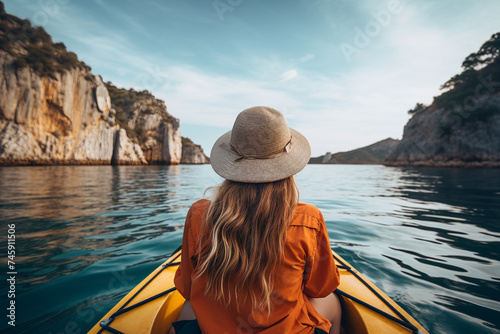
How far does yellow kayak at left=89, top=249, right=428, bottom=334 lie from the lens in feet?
5.61

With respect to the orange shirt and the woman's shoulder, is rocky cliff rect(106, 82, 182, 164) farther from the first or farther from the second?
the woman's shoulder

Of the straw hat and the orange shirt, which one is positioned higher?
the straw hat

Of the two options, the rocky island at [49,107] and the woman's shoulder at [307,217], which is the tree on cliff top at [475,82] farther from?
the rocky island at [49,107]

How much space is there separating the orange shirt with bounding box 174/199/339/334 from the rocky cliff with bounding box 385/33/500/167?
44.9 meters

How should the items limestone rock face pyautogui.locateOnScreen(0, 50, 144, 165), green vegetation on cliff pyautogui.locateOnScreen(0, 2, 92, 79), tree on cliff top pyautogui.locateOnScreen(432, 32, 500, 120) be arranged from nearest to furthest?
1. limestone rock face pyautogui.locateOnScreen(0, 50, 144, 165)
2. green vegetation on cliff pyautogui.locateOnScreen(0, 2, 92, 79)
3. tree on cliff top pyautogui.locateOnScreen(432, 32, 500, 120)

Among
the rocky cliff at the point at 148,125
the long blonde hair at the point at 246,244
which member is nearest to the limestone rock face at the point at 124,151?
the rocky cliff at the point at 148,125

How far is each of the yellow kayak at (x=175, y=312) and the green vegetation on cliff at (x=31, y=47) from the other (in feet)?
148

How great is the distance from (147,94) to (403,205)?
281ft

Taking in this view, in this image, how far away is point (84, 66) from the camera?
44.4 m

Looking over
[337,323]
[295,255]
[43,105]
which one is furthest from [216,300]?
[43,105]

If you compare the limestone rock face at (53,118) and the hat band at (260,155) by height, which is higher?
the limestone rock face at (53,118)

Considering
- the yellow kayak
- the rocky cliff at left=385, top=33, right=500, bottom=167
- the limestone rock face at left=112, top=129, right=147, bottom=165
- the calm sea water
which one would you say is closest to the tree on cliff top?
the rocky cliff at left=385, top=33, right=500, bottom=167

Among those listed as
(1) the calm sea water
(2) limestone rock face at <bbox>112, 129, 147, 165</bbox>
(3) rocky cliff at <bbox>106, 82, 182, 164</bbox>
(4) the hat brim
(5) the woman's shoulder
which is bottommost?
(1) the calm sea water

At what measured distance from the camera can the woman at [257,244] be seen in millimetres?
1100
